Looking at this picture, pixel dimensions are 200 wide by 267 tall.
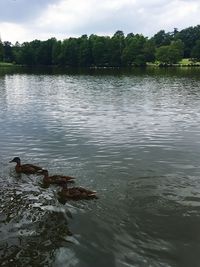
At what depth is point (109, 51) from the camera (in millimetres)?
162375

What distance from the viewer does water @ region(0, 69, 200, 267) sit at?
11.1 metres

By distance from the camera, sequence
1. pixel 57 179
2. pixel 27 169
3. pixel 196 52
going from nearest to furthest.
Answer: pixel 57 179 → pixel 27 169 → pixel 196 52

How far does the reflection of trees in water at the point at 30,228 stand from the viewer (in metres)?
10.8

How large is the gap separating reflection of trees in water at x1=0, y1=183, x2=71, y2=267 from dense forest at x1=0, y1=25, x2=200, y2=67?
467 ft

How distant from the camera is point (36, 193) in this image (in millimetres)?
15406

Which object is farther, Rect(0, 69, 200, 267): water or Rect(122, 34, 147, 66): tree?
Rect(122, 34, 147, 66): tree

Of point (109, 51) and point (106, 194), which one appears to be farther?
point (109, 51)

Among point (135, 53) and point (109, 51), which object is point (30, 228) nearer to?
point (135, 53)

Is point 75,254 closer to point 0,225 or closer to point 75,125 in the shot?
point 0,225

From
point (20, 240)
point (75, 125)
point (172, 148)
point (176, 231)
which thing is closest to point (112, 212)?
point (176, 231)

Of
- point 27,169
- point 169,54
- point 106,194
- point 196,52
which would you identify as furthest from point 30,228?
point 196,52

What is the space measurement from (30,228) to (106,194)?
359 cm

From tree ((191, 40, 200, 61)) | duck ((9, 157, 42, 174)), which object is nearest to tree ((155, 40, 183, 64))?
tree ((191, 40, 200, 61))

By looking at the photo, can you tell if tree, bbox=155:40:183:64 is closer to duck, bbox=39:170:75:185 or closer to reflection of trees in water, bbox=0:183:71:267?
duck, bbox=39:170:75:185
